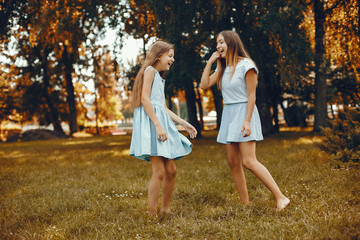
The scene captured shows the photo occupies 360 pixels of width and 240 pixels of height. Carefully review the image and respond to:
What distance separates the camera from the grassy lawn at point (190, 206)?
3.18m

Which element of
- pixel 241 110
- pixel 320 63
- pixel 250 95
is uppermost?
pixel 320 63

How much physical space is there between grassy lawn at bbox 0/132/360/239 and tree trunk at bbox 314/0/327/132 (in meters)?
6.94

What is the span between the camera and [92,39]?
13156mm

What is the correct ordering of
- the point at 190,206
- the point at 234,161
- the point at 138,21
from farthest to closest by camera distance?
1. the point at 138,21
2. the point at 190,206
3. the point at 234,161

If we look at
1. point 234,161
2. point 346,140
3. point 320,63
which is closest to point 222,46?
point 234,161

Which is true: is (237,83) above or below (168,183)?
above

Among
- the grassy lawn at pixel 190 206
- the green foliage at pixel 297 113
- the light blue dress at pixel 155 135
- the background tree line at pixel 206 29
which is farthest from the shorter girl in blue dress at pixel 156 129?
the green foliage at pixel 297 113

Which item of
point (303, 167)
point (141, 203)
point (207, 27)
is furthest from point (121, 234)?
point (207, 27)

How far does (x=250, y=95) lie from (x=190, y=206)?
162 cm

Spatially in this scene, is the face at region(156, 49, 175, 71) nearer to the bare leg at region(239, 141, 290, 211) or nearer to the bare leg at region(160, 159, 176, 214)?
the bare leg at region(160, 159, 176, 214)

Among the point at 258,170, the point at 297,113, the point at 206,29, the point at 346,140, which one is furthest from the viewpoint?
the point at 297,113

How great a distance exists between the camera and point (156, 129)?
3531mm

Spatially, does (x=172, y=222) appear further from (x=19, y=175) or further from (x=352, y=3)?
(x=352, y=3)

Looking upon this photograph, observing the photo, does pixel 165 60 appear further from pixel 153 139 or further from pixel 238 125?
pixel 238 125
